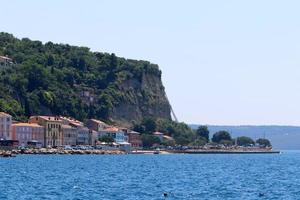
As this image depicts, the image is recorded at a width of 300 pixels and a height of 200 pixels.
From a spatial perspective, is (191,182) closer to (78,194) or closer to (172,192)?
(172,192)

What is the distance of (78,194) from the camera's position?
68.0 meters

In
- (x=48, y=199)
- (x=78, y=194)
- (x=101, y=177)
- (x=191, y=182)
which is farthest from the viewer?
(x=101, y=177)

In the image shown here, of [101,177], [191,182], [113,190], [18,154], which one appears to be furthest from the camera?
[18,154]

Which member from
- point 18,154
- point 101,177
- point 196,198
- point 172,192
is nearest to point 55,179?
point 101,177

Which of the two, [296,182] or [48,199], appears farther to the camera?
[296,182]

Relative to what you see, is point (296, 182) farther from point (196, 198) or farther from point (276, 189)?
point (196, 198)

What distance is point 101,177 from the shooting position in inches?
3647

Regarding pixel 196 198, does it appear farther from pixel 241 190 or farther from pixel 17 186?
pixel 17 186

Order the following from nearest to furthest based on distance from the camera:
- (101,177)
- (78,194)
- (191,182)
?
(78,194) → (191,182) → (101,177)

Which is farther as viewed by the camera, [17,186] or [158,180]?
[158,180]

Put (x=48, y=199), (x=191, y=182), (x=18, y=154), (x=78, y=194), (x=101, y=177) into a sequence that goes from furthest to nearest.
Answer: (x=18, y=154) → (x=101, y=177) → (x=191, y=182) → (x=78, y=194) → (x=48, y=199)

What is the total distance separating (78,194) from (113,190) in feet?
17.6

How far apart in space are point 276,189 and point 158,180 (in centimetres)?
1506

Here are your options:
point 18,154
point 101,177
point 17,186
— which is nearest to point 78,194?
point 17,186
